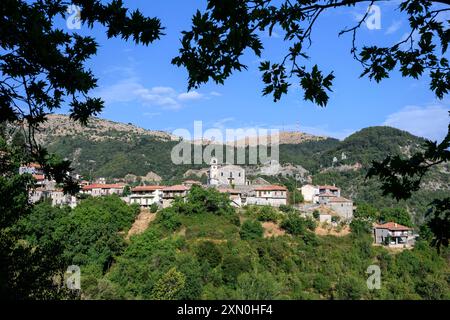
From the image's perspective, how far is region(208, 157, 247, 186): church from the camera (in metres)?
81.1

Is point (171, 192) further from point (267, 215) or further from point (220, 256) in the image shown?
point (220, 256)

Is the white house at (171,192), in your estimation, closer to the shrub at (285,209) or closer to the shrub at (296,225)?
the shrub at (285,209)

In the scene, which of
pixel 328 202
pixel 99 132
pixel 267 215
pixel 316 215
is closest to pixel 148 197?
pixel 267 215

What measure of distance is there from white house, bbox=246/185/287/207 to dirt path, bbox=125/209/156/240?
16678 millimetres

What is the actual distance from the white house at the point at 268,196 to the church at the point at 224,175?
50.8ft

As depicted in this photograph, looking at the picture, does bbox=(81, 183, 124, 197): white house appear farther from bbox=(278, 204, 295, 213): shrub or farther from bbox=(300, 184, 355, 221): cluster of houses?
bbox=(300, 184, 355, 221): cluster of houses

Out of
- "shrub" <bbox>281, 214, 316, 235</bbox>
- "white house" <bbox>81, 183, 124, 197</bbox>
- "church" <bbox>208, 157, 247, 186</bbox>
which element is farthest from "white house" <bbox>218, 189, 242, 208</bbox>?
"white house" <bbox>81, 183, 124, 197</bbox>

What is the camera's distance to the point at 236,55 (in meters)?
3.70

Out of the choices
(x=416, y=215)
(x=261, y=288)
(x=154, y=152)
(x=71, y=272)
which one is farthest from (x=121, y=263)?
(x=154, y=152)

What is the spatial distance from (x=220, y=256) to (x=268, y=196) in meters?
24.1

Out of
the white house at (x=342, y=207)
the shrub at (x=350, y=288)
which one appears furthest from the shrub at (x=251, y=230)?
the white house at (x=342, y=207)

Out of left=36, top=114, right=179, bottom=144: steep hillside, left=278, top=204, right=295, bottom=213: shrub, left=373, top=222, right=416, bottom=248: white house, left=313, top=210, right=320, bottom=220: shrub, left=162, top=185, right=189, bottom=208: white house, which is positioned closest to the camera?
left=373, top=222, right=416, bottom=248: white house

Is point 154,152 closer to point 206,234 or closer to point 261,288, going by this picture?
point 206,234

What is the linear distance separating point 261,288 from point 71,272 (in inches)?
651
